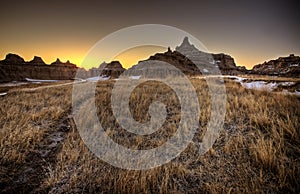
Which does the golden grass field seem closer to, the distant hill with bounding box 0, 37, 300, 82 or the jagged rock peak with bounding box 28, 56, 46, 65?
the distant hill with bounding box 0, 37, 300, 82

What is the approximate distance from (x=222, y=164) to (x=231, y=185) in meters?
0.58

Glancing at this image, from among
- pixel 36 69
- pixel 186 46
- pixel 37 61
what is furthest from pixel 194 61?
A: pixel 37 61

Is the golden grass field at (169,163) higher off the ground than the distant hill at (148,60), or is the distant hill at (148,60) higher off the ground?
the distant hill at (148,60)

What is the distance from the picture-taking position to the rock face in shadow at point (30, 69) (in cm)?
8763

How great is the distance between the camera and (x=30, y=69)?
3920 inches

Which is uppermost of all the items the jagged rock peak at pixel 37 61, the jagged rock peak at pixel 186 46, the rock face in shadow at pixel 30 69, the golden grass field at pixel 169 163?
the jagged rock peak at pixel 186 46

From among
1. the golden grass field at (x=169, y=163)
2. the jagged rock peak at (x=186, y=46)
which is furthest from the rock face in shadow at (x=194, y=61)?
the golden grass field at (x=169, y=163)

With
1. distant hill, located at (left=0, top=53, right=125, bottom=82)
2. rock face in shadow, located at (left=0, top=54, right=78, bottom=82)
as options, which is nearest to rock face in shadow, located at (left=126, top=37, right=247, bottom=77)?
distant hill, located at (left=0, top=53, right=125, bottom=82)

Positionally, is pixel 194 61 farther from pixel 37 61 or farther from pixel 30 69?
pixel 37 61

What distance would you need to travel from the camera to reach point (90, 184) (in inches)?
110

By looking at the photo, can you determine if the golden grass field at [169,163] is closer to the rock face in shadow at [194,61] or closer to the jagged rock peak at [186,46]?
the rock face in shadow at [194,61]

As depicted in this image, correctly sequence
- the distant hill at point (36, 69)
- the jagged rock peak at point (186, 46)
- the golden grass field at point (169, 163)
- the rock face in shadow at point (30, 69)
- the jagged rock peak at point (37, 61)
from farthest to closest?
the jagged rock peak at point (37, 61) < the jagged rock peak at point (186, 46) < the rock face in shadow at point (30, 69) < the distant hill at point (36, 69) < the golden grass field at point (169, 163)

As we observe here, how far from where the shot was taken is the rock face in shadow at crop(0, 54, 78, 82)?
288 feet

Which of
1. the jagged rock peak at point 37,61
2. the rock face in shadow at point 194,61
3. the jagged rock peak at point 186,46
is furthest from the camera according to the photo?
the jagged rock peak at point 37,61
